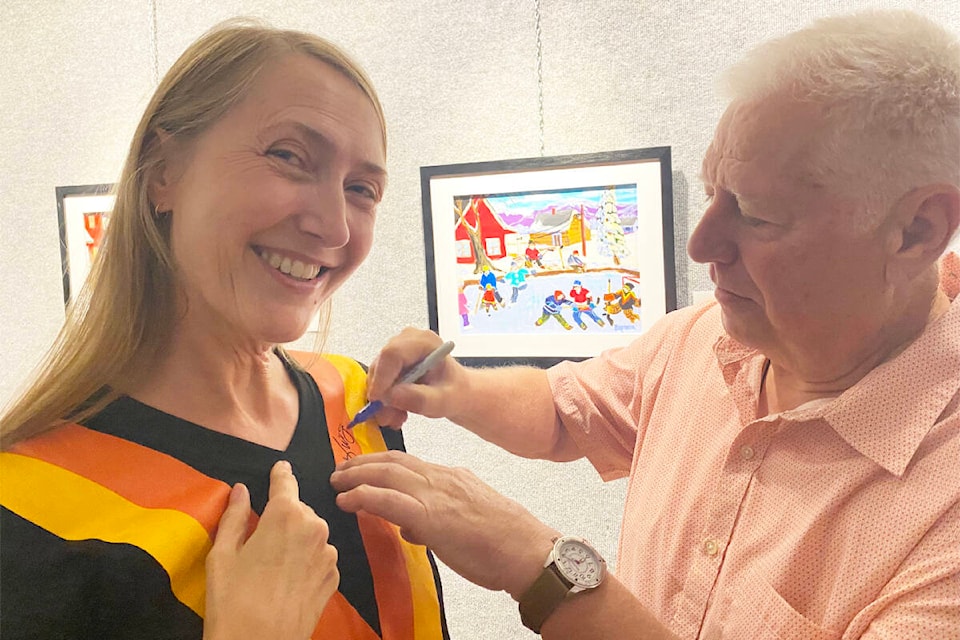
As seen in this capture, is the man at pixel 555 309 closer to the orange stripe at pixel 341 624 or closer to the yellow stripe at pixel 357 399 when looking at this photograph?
the yellow stripe at pixel 357 399

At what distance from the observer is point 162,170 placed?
82 cm

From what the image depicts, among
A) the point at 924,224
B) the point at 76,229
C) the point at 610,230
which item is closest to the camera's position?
the point at 924,224

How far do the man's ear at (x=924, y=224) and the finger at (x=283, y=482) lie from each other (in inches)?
27.7

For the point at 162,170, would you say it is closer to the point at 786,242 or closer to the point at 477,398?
the point at 477,398

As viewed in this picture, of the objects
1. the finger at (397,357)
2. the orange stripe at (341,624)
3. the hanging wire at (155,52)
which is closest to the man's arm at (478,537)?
the orange stripe at (341,624)

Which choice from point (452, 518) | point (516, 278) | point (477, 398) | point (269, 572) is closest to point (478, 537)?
point (452, 518)

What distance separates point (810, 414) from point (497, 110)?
886 millimetres

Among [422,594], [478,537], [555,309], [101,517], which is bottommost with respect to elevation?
[422,594]

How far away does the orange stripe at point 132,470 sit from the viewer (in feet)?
2.34

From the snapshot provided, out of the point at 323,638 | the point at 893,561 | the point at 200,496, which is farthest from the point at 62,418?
the point at 893,561

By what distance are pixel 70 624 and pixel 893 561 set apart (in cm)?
83

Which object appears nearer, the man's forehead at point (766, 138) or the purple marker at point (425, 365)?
the man's forehead at point (766, 138)

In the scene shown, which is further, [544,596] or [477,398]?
[477,398]

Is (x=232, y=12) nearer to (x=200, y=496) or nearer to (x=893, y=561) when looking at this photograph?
(x=200, y=496)
